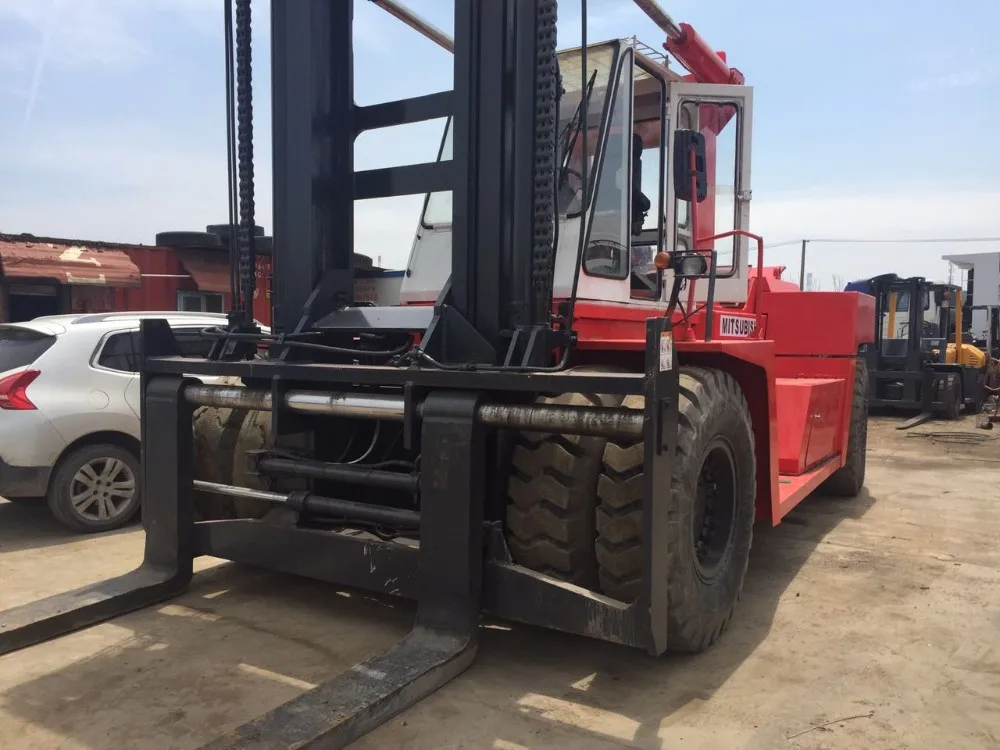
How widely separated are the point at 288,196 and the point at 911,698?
3.74m

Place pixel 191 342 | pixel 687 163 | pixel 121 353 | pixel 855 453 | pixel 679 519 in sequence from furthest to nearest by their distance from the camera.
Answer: pixel 855 453
pixel 191 342
pixel 121 353
pixel 687 163
pixel 679 519

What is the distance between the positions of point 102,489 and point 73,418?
0.59 metres

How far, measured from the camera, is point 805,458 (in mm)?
5625

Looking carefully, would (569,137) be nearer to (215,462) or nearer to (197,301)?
(215,462)

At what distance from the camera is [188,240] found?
1492 centimetres

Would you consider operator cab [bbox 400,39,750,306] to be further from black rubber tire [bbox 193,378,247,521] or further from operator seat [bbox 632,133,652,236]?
black rubber tire [bbox 193,378,247,521]

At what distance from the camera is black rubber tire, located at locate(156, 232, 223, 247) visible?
14.9m

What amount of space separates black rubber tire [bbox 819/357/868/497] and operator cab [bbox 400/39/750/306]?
2.75 m

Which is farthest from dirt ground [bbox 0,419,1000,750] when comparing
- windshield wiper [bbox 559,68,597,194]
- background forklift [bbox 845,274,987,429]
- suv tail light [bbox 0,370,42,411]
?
background forklift [bbox 845,274,987,429]

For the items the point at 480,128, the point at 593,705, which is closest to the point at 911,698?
the point at 593,705

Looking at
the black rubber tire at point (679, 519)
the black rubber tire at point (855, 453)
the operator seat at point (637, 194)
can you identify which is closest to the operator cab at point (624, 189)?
the operator seat at point (637, 194)

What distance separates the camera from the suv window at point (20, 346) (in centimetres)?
592

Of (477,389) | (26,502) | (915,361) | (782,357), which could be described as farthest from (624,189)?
(915,361)

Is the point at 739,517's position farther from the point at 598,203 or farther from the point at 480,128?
the point at 480,128
